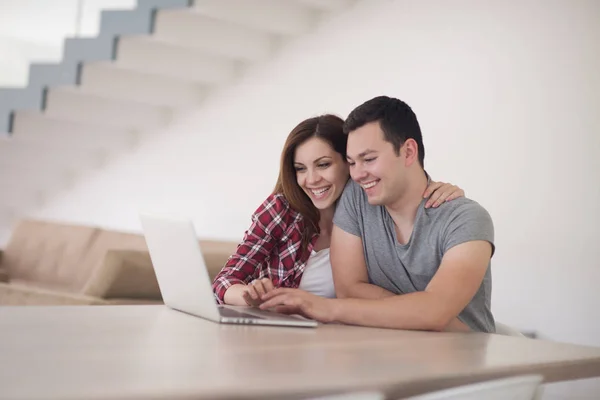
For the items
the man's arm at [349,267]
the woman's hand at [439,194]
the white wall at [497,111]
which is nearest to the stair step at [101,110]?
the white wall at [497,111]

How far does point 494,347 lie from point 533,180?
2600 mm

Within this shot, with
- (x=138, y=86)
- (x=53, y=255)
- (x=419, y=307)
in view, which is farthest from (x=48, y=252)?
(x=419, y=307)

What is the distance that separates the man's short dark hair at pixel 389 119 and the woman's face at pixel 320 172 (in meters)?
0.17

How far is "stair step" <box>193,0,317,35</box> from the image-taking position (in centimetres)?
509

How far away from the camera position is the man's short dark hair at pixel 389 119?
8.39 ft

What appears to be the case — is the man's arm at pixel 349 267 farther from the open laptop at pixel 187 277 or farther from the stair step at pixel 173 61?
the stair step at pixel 173 61

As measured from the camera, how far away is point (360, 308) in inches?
85.4

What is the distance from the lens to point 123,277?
4160 mm

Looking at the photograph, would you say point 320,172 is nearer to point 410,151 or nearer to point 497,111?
point 410,151

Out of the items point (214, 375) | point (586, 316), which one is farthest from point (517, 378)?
point (586, 316)

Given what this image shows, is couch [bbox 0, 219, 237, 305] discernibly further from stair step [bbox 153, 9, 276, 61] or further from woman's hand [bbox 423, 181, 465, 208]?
woman's hand [bbox 423, 181, 465, 208]

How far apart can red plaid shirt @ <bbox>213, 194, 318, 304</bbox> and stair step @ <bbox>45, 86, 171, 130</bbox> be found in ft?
9.94

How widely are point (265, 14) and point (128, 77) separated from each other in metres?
1.08

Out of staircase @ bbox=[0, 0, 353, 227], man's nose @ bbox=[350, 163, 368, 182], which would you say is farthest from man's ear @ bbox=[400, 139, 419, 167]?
staircase @ bbox=[0, 0, 353, 227]
